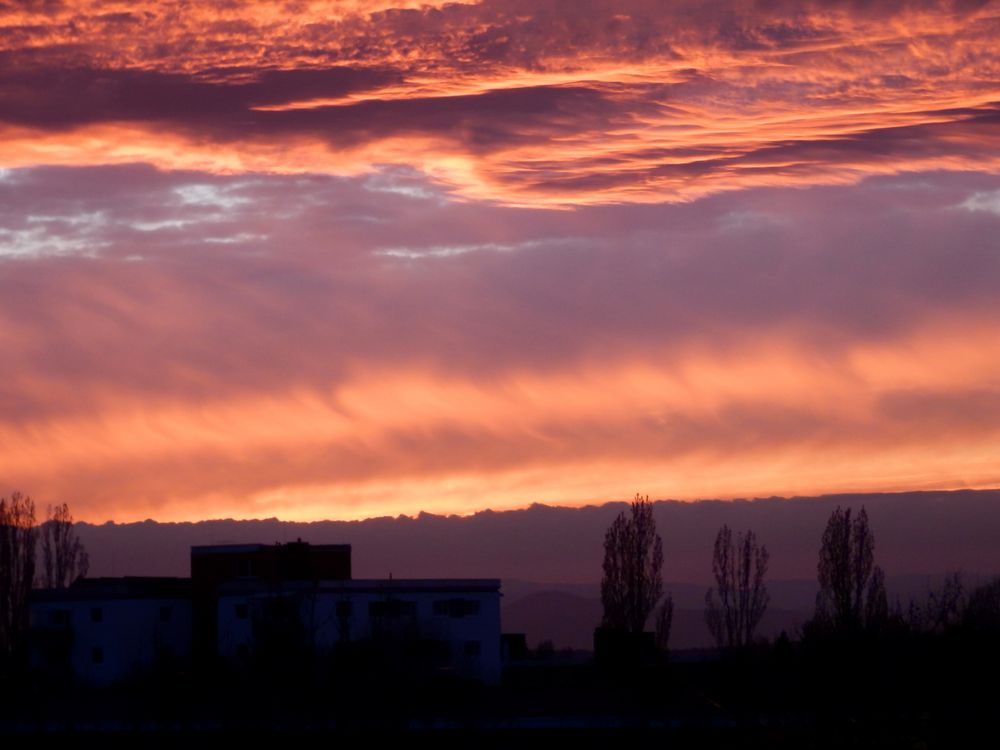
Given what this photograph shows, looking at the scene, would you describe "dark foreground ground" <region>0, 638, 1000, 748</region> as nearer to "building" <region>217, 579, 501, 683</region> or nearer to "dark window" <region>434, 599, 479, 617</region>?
"building" <region>217, 579, 501, 683</region>

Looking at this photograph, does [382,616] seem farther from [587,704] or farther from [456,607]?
[587,704]

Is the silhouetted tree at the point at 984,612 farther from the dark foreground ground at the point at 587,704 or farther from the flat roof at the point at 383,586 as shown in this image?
the flat roof at the point at 383,586

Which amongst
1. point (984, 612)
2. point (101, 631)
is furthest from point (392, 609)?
point (984, 612)

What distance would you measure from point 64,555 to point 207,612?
1289cm

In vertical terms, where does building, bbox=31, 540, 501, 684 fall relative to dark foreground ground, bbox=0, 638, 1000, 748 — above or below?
above

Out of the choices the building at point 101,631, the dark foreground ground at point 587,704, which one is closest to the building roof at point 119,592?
the building at point 101,631

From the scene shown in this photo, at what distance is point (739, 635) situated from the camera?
65.7 meters

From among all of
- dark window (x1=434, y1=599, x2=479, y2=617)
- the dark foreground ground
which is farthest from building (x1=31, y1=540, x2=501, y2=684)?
the dark foreground ground

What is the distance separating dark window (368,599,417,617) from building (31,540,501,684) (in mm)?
47

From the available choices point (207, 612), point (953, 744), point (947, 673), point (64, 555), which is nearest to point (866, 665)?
point (947, 673)

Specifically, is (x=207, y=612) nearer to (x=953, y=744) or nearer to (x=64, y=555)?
(x=64, y=555)

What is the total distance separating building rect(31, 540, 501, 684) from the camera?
54.4m

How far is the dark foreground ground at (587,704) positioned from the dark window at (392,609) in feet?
16.0

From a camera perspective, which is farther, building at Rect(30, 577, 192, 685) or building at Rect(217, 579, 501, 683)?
building at Rect(30, 577, 192, 685)
